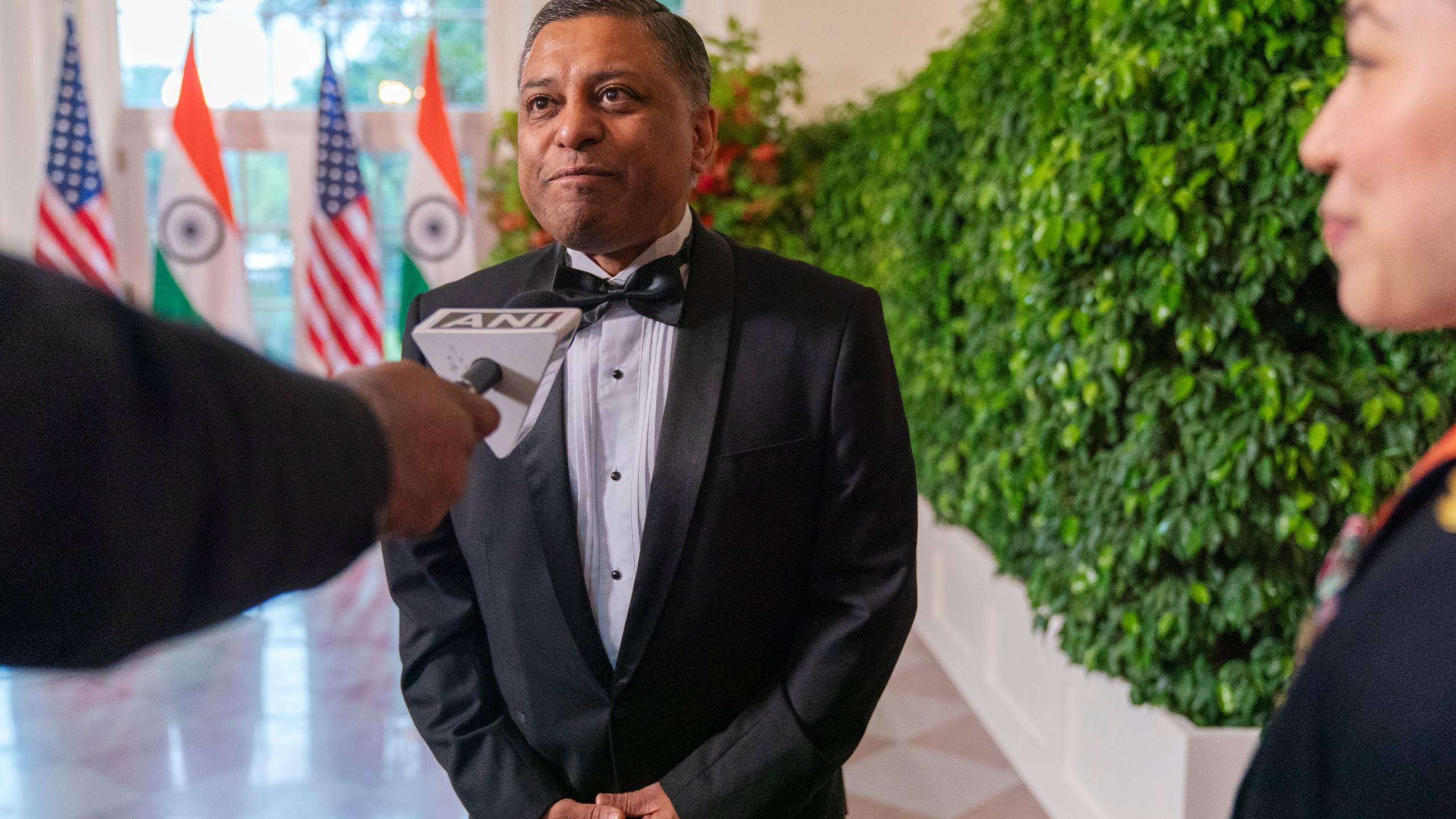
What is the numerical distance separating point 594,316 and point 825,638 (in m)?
0.48

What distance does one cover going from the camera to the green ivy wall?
1.92 m

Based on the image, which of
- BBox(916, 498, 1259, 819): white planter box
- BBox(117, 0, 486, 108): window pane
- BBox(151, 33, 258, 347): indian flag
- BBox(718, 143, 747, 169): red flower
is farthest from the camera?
BBox(117, 0, 486, 108): window pane

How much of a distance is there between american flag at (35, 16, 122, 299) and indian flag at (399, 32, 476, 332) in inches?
74.4

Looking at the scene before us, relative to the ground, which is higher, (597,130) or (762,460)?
(597,130)

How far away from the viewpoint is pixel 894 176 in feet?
12.8

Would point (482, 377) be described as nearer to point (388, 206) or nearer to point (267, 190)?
point (388, 206)

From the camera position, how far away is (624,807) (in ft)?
3.97

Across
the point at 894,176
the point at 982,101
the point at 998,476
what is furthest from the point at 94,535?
the point at 894,176

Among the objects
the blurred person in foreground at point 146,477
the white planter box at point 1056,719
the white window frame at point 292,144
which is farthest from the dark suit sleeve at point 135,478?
the white window frame at point 292,144

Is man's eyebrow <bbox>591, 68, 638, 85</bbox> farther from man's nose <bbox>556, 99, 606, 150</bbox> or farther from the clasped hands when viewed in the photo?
the clasped hands

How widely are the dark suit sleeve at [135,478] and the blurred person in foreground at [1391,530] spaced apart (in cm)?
61

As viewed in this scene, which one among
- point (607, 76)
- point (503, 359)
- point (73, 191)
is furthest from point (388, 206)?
point (503, 359)

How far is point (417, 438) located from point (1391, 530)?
2.05ft

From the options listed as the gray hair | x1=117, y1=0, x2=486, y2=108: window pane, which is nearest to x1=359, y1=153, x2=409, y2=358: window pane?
x1=117, y1=0, x2=486, y2=108: window pane
